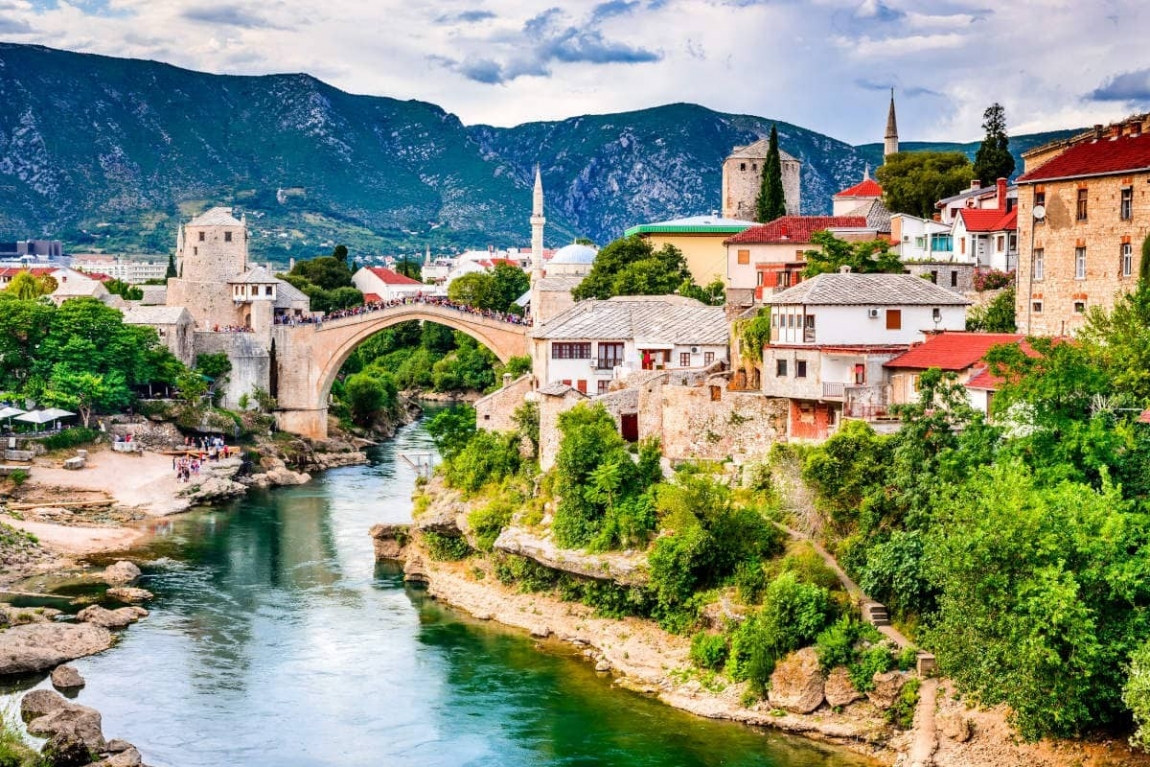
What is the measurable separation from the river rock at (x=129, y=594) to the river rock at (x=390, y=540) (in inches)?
286

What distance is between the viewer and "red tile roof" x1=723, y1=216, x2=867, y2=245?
55844 mm

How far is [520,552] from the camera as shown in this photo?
129ft

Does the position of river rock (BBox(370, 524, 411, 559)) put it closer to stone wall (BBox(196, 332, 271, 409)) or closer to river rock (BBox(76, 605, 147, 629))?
river rock (BBox(76, 605, 147, 629))

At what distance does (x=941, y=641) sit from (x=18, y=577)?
27532 mm

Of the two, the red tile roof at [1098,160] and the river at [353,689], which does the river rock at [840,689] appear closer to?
the river at [353,689]

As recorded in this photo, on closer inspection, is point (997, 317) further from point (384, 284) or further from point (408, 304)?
point (384, 284)

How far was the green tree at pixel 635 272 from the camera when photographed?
61188mm

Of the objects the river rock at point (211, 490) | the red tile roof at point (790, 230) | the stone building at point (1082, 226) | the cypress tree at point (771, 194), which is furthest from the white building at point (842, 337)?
the cypress tree at point (771, 194)

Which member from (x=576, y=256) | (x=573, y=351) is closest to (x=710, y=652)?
(x=573, y=351)

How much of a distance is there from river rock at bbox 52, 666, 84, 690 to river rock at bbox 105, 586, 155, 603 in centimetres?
737

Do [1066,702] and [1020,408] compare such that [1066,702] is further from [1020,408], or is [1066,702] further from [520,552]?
[520,552]

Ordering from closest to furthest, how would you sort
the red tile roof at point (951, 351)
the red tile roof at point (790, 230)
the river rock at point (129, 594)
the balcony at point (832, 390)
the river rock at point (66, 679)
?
the river rock at point (66, 679), the red tile roof at point (951, 351), the balcony at point (832, 390), the river rock at point (129, 594), the red tile roof at point (790, 230)

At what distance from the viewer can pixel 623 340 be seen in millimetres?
49406

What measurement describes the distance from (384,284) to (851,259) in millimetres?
73220
